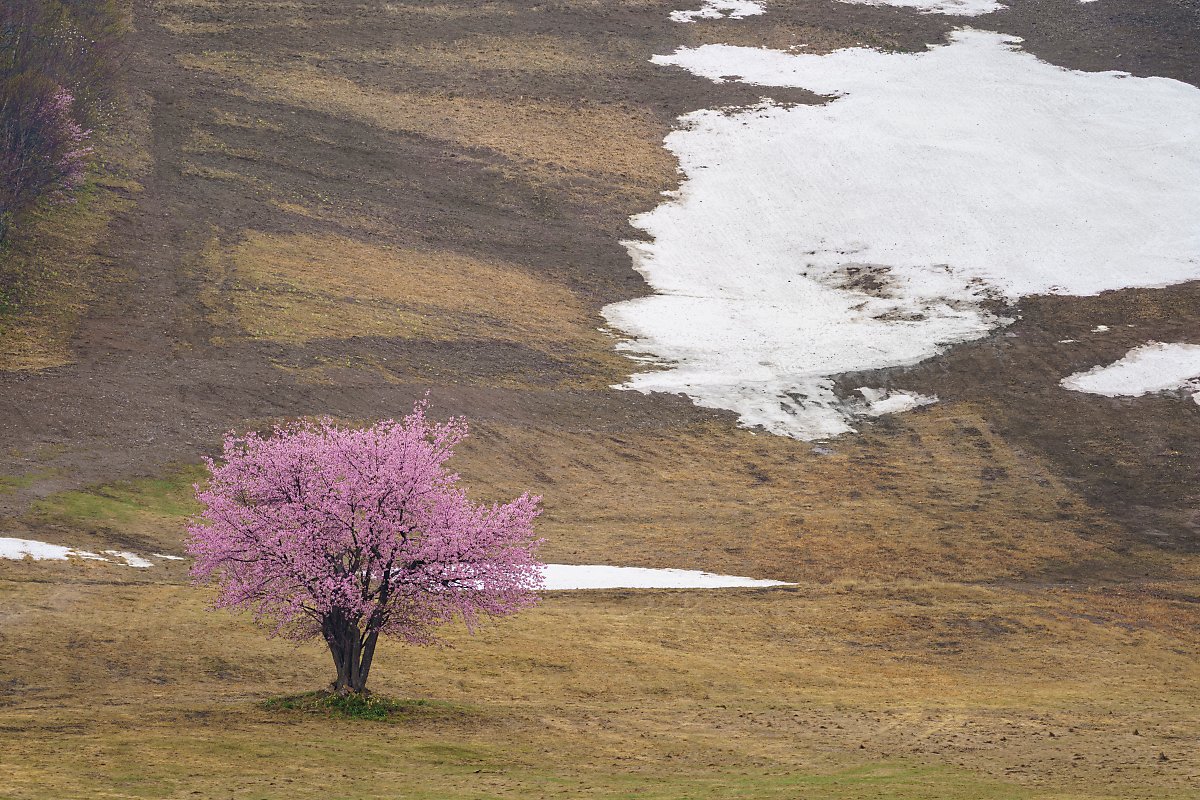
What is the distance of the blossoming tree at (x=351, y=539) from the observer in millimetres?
24000

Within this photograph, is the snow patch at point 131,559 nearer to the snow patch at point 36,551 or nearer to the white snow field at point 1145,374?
the snow patch at point 36,551

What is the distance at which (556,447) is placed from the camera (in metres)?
49.2

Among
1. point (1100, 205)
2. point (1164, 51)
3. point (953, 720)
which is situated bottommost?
point (953, 720)

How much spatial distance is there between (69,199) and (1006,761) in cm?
5087

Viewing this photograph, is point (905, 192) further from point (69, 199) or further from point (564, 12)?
point (69, 199)

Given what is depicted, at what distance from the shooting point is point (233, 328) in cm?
5316

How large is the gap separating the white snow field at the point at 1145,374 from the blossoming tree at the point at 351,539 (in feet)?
130

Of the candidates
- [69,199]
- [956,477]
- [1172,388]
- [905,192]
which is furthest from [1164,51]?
[69,199]

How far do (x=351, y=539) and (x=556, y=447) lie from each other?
2505 cm

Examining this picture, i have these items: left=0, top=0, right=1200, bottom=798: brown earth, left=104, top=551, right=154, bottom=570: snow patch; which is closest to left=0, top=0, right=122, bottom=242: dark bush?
left=0, top=0, right=1200, bottom=798: brown earth

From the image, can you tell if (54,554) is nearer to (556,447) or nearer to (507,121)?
(556,447)

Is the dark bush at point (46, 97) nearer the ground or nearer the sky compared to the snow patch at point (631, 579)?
nearer the sky

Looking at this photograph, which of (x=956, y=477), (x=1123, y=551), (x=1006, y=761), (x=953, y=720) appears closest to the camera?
(x=1006, y=761)

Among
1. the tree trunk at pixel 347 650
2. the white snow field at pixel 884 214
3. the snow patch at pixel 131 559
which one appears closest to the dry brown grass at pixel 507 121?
the white snow field at pixel 884 214
